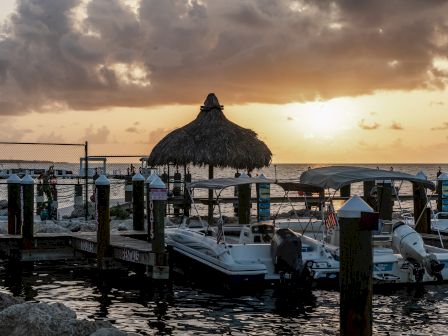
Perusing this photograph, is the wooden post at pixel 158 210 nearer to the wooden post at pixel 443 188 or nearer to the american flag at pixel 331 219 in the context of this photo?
the american flag at pixel 331 219

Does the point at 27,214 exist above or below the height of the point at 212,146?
below

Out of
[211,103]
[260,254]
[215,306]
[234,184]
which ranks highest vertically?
[211,103]

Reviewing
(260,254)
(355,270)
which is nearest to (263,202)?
(260,254)

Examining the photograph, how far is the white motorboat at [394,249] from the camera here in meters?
16.2

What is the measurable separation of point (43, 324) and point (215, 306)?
5083mm

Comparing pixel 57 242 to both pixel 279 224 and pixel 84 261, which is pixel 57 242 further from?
pixel 279 224

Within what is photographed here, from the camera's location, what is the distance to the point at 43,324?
10117 mm

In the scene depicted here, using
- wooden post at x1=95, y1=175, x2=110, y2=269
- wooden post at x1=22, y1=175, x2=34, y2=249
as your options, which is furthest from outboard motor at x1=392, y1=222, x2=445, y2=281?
wooden post at x1=22, y1=175, x2=34, y2=249

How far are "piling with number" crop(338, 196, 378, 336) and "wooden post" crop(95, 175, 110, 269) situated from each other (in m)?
9.78

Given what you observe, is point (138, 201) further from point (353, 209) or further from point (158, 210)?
point (353, 209)

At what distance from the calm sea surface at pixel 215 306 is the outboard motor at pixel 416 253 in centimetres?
47

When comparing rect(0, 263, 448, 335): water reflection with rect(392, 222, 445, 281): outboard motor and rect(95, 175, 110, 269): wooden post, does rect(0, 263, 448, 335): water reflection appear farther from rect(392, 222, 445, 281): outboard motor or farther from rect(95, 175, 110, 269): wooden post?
rect(95, 175, 110, 269): wooden post

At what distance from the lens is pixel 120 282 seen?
1742 centimetres

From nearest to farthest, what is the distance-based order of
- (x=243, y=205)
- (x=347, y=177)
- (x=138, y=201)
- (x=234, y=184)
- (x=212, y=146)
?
1. (x=347, y=177)
2. (x=234, y=184)
3. (x=138, y=201)
4. (x=243, y=205)
5. (x=212, y=146)
